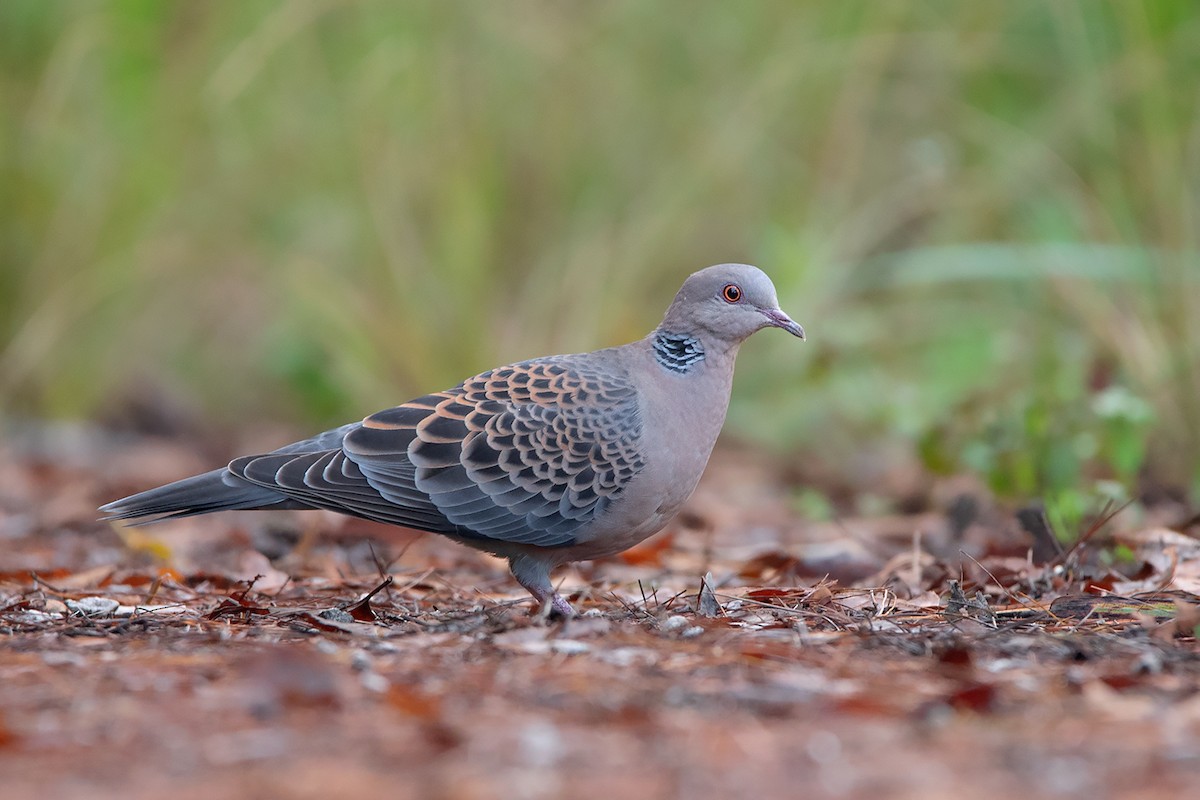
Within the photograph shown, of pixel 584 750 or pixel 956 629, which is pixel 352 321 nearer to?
pixel 956 629

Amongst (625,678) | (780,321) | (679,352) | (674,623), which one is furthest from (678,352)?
(625,678)

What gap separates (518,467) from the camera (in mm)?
4477

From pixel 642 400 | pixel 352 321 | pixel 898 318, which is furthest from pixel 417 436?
pixel 898 318

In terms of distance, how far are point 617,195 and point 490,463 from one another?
203 inches

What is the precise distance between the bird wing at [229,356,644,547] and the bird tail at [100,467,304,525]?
0.04 meters

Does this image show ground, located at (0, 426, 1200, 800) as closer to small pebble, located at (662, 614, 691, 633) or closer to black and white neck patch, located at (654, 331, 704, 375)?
small pebble, located at (662, 614, 691, 633)

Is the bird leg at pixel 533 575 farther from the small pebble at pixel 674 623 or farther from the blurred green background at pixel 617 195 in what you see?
the blurred green background at pixel 617 195

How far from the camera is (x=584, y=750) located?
2.57m

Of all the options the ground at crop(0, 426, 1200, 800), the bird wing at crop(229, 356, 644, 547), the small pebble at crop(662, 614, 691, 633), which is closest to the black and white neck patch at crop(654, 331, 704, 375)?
the bird wing at crop(229, 356, 644, 547)

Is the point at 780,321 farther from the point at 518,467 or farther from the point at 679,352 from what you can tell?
the point at 518,467

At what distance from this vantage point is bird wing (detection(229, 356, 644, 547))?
438 centimetres

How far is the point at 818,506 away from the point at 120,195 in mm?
4378

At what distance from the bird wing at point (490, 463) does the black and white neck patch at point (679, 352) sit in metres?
0.21

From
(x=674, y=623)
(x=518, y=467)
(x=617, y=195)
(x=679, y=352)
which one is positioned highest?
(x=617, y=195)
